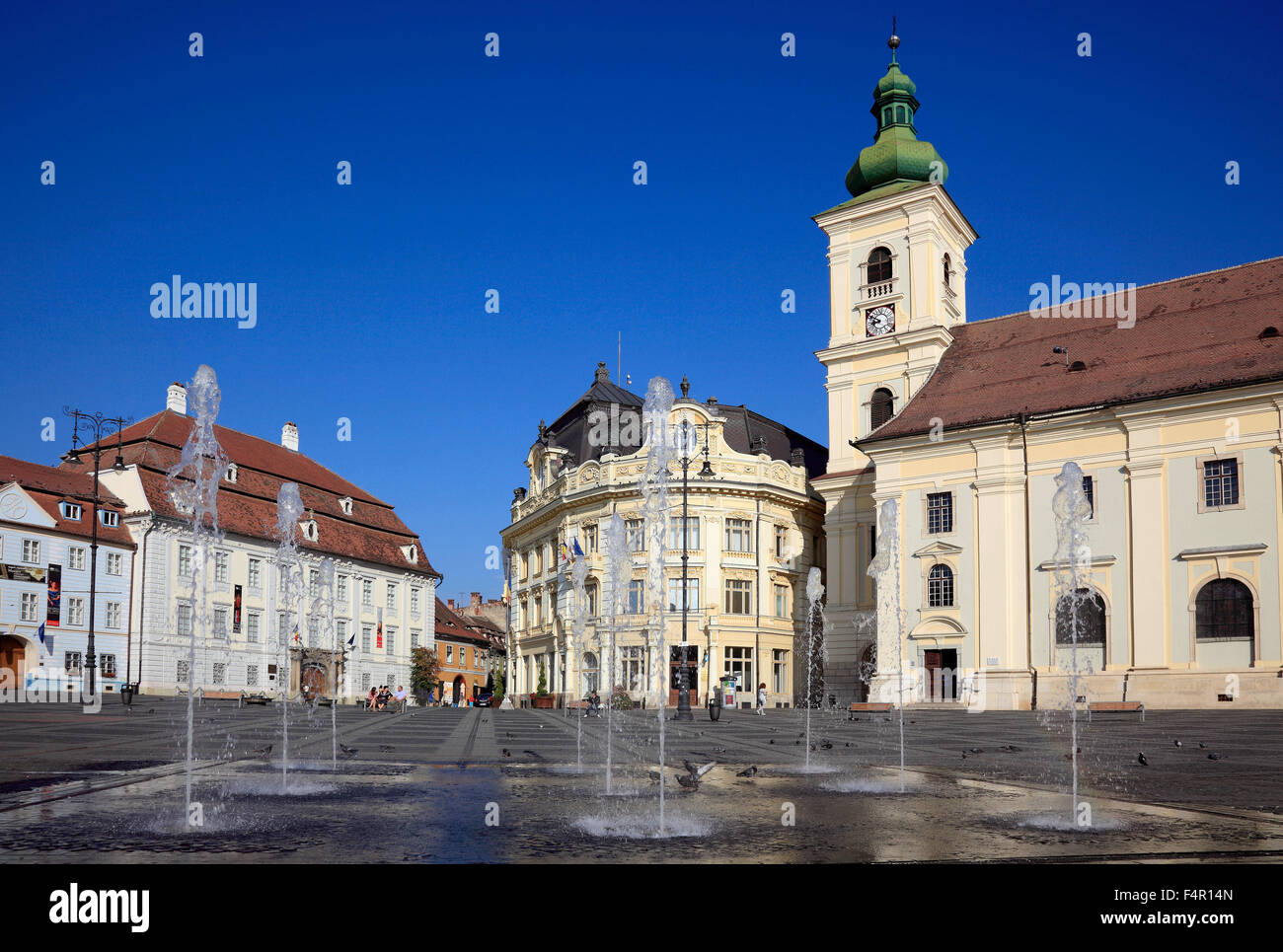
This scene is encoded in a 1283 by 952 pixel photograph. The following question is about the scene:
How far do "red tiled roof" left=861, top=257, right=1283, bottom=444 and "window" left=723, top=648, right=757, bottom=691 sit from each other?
16302 mm

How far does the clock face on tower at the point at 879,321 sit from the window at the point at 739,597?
14651 mm

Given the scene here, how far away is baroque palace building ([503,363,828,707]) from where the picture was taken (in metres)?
56.4

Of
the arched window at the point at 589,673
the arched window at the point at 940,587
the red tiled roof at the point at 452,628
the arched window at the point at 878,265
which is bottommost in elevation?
the arched window at the point at 589,673

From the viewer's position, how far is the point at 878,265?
169 feet

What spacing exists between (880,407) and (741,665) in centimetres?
1519

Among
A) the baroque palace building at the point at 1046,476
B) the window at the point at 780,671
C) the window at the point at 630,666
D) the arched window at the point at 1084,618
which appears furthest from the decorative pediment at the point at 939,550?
the window at the point at 630,666

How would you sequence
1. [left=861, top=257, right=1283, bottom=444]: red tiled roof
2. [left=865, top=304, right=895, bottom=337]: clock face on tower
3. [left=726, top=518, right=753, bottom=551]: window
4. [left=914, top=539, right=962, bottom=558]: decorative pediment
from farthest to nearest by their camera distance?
[left=726, top=518, right=753, bottom=551]: window → [left=865, top=304, right=895, bottom=337]: clock face on tower → [left=914, top=539, right=962, bottom=558]: decorative pediment → [left=861, top=257, right=1283, bottom=444]: red tiled roof

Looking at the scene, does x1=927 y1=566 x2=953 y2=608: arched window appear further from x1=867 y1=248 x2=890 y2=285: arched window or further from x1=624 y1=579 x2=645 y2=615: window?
x1=624 y1=579 x2=645 y2=615: window

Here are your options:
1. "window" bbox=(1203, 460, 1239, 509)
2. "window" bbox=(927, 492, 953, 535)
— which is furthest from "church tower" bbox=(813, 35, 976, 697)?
"window" bbox=(1203, 460, 1239, 509)

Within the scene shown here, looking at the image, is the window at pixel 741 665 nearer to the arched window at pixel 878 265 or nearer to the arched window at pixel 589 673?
the arched window at pixel 589 673

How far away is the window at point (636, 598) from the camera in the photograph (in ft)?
189

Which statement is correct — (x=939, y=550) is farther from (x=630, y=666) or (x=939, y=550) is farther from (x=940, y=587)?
(x=630, y=666)

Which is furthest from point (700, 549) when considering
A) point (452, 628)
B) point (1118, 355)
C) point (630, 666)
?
point (452, 628)

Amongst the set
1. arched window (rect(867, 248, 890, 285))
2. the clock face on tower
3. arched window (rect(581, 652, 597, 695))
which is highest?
arched window (rect(867, 248, 890, 285))
